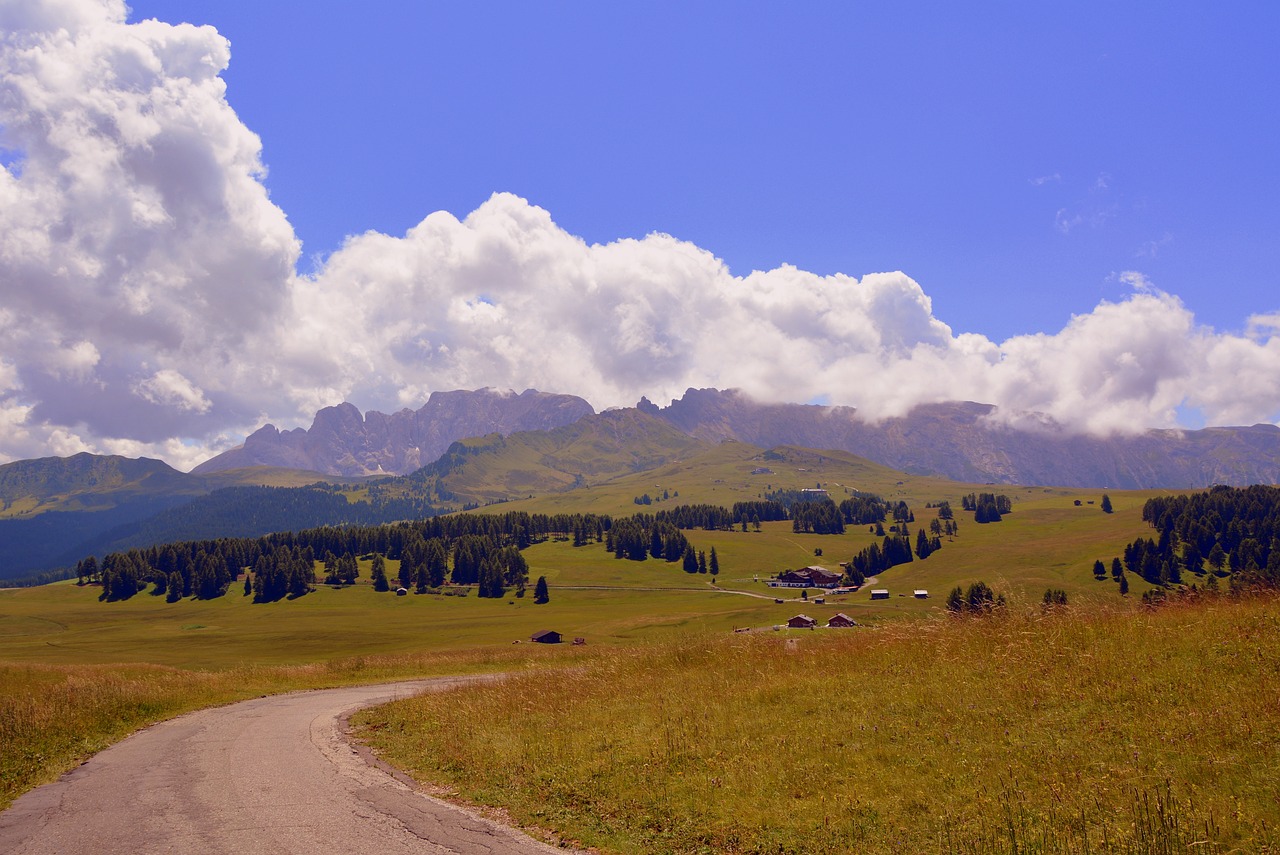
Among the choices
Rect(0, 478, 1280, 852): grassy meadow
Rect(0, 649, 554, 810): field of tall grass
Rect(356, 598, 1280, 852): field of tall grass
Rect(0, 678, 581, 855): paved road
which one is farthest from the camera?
Rect(0, 649, 554, 810): field of tall grass

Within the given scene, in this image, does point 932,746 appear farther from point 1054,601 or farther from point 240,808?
point 240,808

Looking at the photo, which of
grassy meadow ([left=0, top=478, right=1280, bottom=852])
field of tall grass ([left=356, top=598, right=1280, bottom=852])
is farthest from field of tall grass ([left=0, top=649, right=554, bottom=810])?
field of tall grass ([left=356, top=598, right=1280, bottom=852])

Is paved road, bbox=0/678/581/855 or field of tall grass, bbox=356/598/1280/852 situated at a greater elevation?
field of tall grass, bbox=356/598/1280/852

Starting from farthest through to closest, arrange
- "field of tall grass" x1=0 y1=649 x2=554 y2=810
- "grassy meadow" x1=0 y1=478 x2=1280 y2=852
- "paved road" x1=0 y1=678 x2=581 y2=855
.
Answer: "field of tall grass" x1=0 y1=649 x2=554 y2=810, "paved road" x1=0 y1=678 x2=581 y2=855, "grassy meadow" x1=0 y1=478 x2=1280 y2=852

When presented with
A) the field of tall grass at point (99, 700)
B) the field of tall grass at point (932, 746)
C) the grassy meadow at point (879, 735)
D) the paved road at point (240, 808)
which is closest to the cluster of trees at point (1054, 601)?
the grassy meadow at point (879, 735)

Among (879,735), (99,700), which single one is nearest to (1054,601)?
(879,735)

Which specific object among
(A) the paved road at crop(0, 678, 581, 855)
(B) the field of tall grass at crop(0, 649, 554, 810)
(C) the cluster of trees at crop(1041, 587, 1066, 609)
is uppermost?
(C) the cluster of trees at crop(1041, 587, 1066, 609)

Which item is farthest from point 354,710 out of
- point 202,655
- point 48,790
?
point 202,655

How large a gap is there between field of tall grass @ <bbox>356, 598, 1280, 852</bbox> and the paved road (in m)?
1.32

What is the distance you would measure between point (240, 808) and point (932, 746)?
13.3 meters

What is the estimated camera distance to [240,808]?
1402cm

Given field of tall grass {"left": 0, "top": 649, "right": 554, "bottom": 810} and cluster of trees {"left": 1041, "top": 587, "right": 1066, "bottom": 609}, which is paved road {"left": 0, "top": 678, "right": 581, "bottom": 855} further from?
cluster of trees {"left": 1041, "top": 587, "right": 1066, "bottom": 609}

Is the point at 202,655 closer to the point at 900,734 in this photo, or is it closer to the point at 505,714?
the point at 505,714

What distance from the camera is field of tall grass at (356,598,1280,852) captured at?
400 inches
